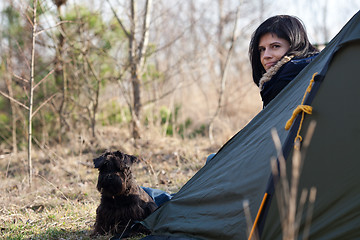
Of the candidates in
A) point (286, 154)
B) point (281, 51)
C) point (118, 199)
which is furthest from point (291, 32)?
point (118, 199)

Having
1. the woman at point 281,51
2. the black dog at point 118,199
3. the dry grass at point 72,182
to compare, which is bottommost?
the dry grass at point 72,182

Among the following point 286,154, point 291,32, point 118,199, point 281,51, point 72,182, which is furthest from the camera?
point 72,182

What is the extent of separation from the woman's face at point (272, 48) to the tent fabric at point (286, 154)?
68 centimetres

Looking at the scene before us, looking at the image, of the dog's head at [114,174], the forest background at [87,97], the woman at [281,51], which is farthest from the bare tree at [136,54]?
the woman at [281,51]

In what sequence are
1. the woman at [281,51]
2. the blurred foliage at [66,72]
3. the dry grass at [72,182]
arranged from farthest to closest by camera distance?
the blurred foliage at [66,72], the dry grass at [72,182], the woman at [281,51]

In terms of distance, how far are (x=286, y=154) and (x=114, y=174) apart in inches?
69.9

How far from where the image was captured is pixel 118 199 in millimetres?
3859

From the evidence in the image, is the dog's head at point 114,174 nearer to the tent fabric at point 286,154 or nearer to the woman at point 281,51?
the tent fabric at point 286,154

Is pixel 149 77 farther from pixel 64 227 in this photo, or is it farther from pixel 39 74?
pixel 64 227

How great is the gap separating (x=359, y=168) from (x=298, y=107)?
592 mm

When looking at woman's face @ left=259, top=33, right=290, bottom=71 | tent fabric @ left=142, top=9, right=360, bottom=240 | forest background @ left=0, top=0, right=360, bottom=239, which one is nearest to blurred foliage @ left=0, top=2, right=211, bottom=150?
forest background @ left=0, top=0, right=360, bottom=239

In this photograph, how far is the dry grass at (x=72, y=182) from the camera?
4.06 m

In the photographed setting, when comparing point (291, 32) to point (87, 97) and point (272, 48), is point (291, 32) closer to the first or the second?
point (272, 48)

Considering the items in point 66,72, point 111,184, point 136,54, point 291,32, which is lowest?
point 111,184
